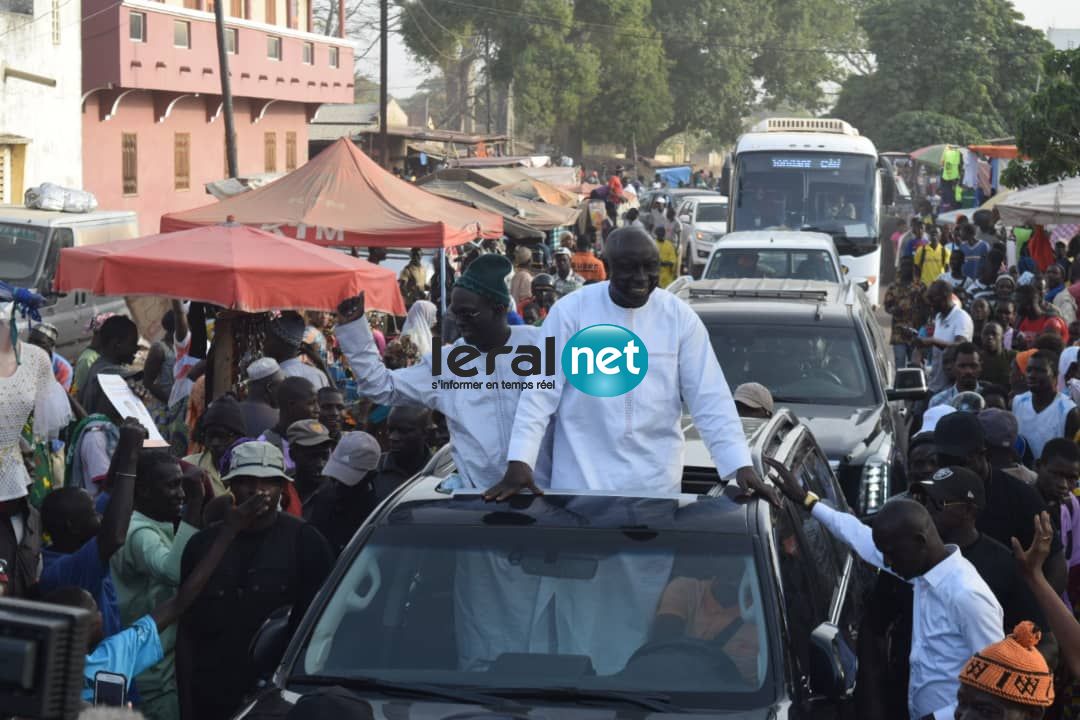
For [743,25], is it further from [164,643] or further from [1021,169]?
[164,643]

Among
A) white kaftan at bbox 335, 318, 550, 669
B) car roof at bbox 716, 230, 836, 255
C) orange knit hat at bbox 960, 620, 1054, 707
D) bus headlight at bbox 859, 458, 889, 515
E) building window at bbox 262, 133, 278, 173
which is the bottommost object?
bus headlight at bbox 859, 458, 889, 515

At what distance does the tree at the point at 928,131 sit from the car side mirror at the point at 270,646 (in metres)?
56.4

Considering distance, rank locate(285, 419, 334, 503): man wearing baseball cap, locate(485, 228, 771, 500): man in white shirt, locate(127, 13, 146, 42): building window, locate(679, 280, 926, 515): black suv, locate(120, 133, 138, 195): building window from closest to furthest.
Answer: locate(485, 228, 771, 500): man in white shirt
locate(285, 419, 334, 503): man wearing baseball cap
locate(679, 280, 926, 515): black suv
locate(127, 13, 146, 42): building window
locate(120, 133, 138, 195): building window

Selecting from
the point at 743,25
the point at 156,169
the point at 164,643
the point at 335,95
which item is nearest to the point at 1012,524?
the point at 164,643

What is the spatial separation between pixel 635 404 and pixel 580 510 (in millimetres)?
606

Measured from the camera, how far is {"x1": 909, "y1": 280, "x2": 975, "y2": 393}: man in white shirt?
40.9 ft

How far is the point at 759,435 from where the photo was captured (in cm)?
607

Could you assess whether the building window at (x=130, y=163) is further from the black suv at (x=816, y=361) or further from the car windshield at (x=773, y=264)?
the black suv at (x=816, y=361)

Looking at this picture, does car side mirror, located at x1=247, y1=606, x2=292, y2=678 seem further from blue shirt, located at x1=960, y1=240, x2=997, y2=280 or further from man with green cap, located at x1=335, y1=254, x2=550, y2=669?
blue shirt, located at x1=960, y1=240, x2=997, y2=280

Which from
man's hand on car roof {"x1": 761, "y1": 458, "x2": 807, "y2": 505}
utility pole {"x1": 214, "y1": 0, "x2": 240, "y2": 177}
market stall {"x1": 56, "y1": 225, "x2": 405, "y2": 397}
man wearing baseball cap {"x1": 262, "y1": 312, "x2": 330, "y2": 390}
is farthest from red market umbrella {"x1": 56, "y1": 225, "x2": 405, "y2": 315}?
utility pole {"x1": 214, "y1": 0, "x2": 240, "y2": 177}

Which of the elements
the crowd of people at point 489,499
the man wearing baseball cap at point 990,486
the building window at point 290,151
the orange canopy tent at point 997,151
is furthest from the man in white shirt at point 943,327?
the building window at point 290,151

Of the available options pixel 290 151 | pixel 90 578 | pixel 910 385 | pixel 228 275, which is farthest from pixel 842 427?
pixel 290 151

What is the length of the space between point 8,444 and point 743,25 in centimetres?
6478

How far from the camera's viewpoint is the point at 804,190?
23938mm
